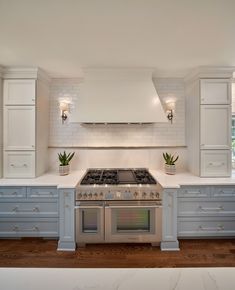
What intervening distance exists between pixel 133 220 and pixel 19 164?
182 cm

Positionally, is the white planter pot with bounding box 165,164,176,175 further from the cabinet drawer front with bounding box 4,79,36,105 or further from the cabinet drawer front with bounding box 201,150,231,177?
the cabinet drawer front with bounding box 4,79,36,105

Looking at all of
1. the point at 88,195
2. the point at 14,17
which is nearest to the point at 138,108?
the point at 88,195

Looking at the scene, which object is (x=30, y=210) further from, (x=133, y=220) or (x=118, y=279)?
(x=118, y=279)

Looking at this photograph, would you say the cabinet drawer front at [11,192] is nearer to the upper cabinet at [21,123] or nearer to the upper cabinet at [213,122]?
the upper cabinet at [21,123]

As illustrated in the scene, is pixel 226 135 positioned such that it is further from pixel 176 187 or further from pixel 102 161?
pixel 102 161

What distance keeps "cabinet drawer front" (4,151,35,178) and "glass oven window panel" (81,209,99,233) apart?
3.38ft

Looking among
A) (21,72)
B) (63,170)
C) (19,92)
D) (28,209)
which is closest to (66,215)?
(28,209)

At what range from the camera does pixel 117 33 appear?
177 centimetres

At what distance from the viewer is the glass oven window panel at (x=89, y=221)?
2.40 metres

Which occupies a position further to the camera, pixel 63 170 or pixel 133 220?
pixel 63 170

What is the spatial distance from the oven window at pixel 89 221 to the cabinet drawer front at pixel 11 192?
886mm

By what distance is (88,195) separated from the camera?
2367mm

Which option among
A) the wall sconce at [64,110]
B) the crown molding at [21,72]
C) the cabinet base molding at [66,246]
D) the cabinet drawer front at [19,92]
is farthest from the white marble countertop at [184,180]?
the crown molding at [21,72]

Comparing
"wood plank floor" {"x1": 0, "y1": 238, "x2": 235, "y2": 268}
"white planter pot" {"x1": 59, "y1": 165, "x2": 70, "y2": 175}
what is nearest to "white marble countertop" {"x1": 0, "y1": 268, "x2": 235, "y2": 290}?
"wood plank floor" {"x1": 0, "y1": 238, "x2": 235, "y2": 268}
